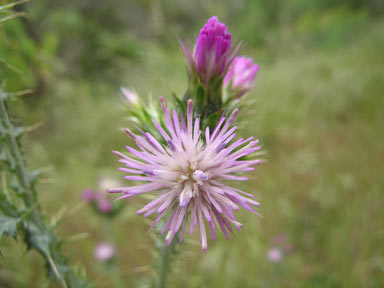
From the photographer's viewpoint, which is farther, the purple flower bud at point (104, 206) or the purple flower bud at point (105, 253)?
the purple flower bud at point (104, 206)

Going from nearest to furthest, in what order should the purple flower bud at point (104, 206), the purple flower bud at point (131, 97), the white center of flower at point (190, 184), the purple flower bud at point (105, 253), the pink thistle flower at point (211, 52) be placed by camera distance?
the white center of flower at point (190, 184) → the pink thistle flower at point (211, 52) → the purple flower bud at point (131, 97) → the purple flower bud at point (105, 253) → the purple flower bud at point (104, 206)

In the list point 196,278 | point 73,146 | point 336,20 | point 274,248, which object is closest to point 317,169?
point 274,248

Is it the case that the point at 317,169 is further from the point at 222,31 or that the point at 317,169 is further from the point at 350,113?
the point at 222,31

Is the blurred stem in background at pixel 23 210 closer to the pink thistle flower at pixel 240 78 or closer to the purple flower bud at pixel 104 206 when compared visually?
the pink thistle flower at pixel 240 78

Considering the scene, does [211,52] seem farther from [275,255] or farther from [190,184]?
[275,255]

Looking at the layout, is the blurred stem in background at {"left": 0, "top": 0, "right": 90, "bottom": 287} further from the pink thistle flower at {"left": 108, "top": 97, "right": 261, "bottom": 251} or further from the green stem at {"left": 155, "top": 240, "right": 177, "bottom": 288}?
the pink thistle flower at {"left": 108, "top": 97, "right": 261, "bottom": 251}

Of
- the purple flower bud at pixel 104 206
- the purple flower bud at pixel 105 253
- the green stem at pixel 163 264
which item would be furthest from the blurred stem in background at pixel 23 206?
the purple flower bud at pixel 104 206
